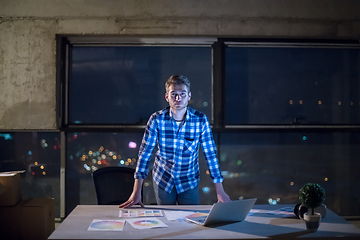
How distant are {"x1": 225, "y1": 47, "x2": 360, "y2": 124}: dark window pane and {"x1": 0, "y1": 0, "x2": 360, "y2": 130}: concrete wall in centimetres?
26

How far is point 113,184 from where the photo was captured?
7.84ft

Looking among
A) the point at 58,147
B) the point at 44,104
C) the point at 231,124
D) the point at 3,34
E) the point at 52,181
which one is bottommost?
the point at 52,181

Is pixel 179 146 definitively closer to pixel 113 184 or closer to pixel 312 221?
pixel 113 184

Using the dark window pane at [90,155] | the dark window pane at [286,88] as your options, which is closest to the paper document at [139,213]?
the dark window pane at [90,155]

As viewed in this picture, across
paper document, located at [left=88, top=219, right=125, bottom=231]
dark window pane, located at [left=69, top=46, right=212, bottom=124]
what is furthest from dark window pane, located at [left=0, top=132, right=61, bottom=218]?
paper document, located at [left=88, top=219, right=125, bottom=231]

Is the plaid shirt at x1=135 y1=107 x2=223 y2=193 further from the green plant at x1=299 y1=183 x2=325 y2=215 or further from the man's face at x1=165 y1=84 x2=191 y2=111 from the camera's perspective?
the green plant at x1=299 y1=183 x2=325 y2=215

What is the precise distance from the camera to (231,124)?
3.56 m

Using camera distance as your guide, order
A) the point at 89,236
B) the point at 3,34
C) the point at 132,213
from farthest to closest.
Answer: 1. the point at 3,34
2. the point at 132,213
3. the point at 89,236

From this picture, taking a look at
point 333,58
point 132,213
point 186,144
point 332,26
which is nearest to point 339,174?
point 333,58

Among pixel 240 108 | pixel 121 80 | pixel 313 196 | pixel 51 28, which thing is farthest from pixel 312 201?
pixel 51 28

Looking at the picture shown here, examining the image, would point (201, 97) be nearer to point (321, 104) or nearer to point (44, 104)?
point (321, 104)

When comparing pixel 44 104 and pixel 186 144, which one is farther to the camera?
pixel 44 104

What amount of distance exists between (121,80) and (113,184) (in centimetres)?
148

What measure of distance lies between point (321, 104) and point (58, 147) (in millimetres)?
3027
